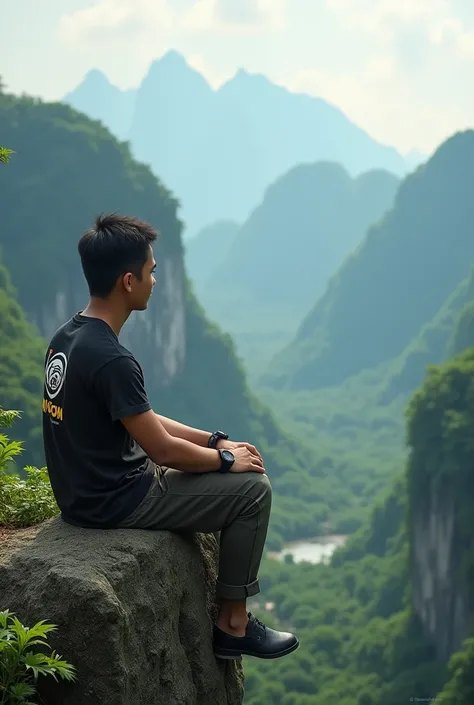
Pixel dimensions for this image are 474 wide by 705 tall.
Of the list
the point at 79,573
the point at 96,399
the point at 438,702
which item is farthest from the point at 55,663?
the point at 438,702

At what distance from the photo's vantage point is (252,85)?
166375 millimetres

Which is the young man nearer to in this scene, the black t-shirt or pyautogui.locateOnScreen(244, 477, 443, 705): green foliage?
the black t-shirt

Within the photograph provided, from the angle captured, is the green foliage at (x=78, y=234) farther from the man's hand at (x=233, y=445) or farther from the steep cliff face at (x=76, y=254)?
the man's hand at (x=233, y=445)

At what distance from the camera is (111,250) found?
321cm

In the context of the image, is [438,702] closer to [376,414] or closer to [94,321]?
[94,321]

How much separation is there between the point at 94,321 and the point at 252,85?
169 meters

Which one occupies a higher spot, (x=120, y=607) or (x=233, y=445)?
(x=233, y=445)

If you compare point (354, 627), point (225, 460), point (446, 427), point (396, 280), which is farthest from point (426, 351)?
point (225, 460)

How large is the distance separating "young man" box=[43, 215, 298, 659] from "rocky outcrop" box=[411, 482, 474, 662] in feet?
68.9

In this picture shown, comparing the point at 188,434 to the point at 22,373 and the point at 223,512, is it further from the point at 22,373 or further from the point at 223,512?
the point at 22,373

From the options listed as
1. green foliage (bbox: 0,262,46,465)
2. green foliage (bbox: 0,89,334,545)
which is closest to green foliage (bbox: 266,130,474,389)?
green foliage (bbox: 0,89,334,545)

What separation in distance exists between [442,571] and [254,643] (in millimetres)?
22300

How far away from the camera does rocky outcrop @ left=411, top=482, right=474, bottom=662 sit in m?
23.6

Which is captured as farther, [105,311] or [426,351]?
[426,351]
